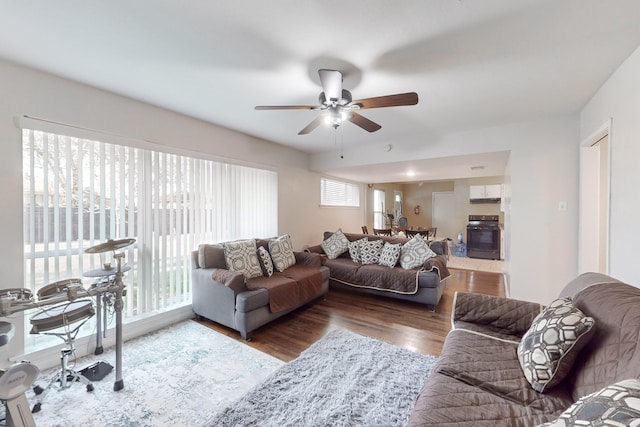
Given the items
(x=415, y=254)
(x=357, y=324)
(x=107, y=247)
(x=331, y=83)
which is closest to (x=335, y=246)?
(x=415, y=254)

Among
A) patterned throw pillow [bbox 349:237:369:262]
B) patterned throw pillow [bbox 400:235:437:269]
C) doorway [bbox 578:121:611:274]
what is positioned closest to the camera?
doorway [bbox 578:121:611:274]

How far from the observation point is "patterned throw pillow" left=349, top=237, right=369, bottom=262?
168 inches

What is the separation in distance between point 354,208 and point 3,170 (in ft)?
19.6

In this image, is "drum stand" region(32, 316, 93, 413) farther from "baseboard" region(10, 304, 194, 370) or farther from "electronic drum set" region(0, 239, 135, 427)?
"baseboard" region(10, 304, 194, 370)

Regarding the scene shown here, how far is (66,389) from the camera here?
1870 mm

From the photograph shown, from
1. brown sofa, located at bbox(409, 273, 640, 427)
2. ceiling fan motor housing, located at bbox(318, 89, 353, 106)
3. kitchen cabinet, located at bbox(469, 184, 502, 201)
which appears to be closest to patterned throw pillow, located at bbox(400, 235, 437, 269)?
brown sofa, located at bbox(409, 273, 640, 427)

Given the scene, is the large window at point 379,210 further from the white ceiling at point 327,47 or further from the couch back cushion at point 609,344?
the couch back cushion at point 609,344

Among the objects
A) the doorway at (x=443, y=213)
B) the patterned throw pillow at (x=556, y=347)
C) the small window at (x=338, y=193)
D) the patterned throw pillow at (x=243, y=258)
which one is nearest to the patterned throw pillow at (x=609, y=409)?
the patterned throw pillow at (x=556, y=347)

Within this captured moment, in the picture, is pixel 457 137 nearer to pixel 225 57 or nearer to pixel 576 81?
pixel 576 81

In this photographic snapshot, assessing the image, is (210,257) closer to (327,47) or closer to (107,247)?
(107,247)

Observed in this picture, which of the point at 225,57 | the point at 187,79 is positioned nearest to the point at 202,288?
the point at 187,79

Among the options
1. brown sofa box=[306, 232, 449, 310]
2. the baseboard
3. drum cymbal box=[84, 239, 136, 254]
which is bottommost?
the baseboard

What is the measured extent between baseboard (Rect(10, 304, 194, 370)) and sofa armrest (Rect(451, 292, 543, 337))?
2919 millimetres

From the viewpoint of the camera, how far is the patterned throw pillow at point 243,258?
120 inches
